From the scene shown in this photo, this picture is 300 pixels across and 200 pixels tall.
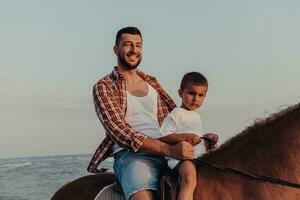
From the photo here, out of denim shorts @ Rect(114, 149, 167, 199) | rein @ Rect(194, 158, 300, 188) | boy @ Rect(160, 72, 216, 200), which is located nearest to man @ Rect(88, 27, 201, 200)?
denim shorts @ Rect(114, 149, 167, 199)

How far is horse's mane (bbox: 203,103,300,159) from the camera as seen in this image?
4633mm

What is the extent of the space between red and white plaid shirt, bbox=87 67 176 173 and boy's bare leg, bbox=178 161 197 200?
0.43m

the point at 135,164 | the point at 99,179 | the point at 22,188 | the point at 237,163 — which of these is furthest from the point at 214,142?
the point at 22,188

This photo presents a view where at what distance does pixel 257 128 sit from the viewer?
→ 15.4 ft

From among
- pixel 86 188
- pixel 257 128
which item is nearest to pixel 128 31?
pixel 257 128

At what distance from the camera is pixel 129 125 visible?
4805mm

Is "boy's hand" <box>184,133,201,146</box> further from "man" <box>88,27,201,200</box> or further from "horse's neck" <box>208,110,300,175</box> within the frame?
"horse's neck" <box>208,110,300,175</box>

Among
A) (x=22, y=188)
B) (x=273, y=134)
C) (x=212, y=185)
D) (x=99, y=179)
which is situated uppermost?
(x=273, y=134)

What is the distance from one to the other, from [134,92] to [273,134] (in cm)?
140

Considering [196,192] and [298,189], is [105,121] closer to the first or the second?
[196,192]

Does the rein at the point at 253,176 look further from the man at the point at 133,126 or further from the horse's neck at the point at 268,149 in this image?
the man at the point at 133,126

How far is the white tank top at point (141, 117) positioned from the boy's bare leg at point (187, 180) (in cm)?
53

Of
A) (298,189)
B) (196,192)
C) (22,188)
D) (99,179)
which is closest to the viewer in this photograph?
(298,189)

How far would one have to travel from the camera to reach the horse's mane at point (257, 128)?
4.63 m
